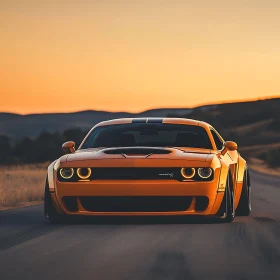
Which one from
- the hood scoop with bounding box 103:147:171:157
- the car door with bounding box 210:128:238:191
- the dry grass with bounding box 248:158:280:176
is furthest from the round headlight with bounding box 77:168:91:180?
the dry grass with bounding box 248:158:280:176

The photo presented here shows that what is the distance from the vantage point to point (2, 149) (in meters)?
84.9

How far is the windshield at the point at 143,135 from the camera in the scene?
44.0 ft

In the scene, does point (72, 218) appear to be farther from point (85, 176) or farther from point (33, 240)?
point (33, 240)

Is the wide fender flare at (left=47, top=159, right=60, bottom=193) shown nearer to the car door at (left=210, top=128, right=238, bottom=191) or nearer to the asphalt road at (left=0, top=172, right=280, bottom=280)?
the asphalt road at (left=0, top=172, right=280, bottom=280)

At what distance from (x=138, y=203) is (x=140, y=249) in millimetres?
2524

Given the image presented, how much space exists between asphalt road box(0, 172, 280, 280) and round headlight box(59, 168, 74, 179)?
2.06 ft

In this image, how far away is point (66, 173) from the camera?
12102 millimetres

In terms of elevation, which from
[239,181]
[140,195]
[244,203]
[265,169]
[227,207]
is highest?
[140,195]

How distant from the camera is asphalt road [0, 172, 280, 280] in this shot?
25.2 ft

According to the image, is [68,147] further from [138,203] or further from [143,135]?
[138,203]

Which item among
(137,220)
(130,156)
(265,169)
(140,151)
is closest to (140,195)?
(130,156)

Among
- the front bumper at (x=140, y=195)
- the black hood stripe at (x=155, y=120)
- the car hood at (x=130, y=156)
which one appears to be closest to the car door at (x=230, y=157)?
the car hood at (x=130, y=156)

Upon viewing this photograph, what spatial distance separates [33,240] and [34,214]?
465 centimetres

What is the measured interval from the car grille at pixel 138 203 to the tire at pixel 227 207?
1.68ft
